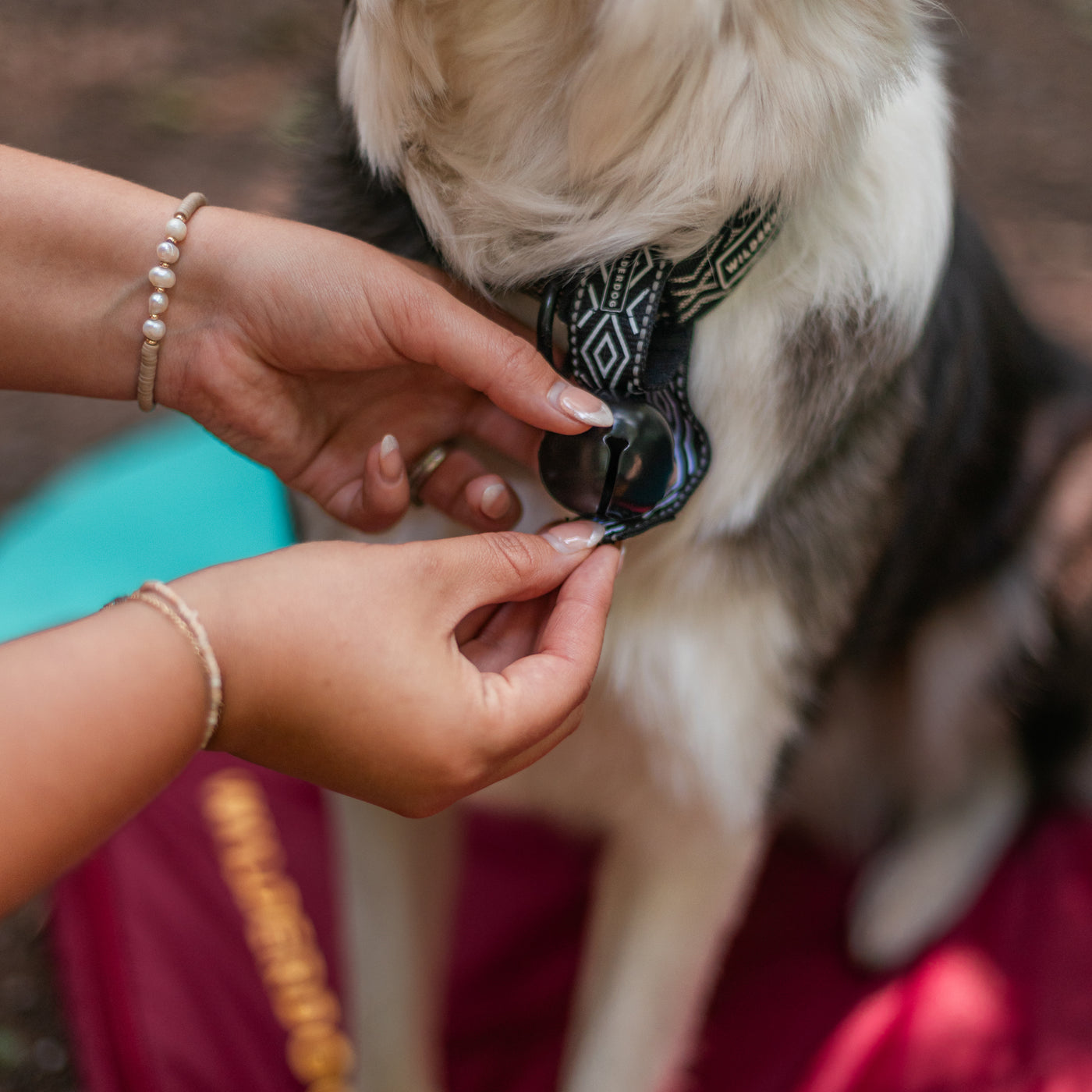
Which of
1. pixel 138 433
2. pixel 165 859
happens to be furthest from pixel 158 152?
pixel 165 859

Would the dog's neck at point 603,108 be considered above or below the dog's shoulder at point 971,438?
above

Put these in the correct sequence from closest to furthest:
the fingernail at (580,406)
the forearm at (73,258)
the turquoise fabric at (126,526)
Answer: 1. the fingernail at (580,406)
2. the forearm at (73,258)
3. the turquoise fabric at (126,526)

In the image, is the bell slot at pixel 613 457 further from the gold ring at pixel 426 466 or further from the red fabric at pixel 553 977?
the red fabric at pixel 553 977

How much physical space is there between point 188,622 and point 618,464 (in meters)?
0.39

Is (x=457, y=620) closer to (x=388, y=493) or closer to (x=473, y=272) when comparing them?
(x=388, y=493)

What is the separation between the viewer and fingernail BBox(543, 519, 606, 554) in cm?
98

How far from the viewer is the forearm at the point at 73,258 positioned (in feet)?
3.51

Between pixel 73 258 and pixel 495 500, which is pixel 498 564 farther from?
pixel 73 258

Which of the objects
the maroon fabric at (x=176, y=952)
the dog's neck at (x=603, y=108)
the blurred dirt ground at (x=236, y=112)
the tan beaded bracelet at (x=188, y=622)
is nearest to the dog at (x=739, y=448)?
the dog's neck at (x=603, y=108)

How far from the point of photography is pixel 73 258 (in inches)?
42.6

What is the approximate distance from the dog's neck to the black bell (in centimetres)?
16

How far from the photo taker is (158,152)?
10.9 ft

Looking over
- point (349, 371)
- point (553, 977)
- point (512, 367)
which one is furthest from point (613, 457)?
point (553, 977)

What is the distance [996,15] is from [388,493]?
3.58 meters
